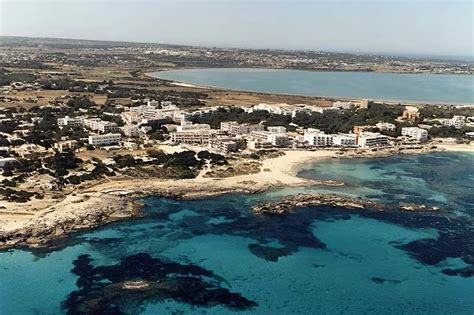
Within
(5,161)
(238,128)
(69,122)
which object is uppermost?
(69,122)

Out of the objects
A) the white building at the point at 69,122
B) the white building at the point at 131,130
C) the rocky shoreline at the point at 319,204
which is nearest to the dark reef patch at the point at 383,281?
the rocky shoreline at the point at 319,204

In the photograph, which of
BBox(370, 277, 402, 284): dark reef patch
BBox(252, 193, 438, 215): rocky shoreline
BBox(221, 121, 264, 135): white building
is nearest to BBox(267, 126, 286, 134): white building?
BBox(221, 121, 264, 135): white building

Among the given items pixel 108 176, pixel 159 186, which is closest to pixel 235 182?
pixel 159 186

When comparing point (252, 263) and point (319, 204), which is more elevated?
point (319, 204)

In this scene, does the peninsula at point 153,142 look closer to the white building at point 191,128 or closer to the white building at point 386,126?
the white building at point 191,128

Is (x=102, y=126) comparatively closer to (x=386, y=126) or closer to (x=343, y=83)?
(x=386, y=126)

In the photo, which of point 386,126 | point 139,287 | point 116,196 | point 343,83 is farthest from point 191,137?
point 343,83
